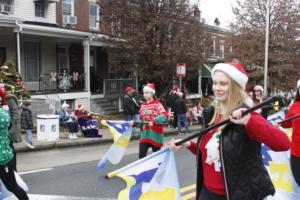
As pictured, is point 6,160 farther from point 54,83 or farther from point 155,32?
point 54,83

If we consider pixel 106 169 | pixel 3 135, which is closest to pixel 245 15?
pixel 106 169

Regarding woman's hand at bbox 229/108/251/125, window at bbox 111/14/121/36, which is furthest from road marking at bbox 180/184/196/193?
window at bbox 111/14/121/36

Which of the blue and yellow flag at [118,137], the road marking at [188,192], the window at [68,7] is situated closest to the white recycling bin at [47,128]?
the blue and yellow flag at [118,137]

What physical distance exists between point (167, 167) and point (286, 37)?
2650cm

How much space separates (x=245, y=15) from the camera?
28984mm

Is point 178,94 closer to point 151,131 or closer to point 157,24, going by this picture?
point 157,24

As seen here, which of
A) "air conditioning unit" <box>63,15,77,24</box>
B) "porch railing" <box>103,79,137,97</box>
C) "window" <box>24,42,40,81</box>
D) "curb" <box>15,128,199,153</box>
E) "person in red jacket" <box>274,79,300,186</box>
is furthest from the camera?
"air conditioning unit" <box>63,15,77,24</box>

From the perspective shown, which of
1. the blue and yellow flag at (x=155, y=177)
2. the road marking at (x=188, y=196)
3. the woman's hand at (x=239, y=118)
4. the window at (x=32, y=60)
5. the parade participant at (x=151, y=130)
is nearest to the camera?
→ the woman's hand at (x=239, y=118)

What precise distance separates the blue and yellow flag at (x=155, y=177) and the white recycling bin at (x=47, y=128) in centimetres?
983

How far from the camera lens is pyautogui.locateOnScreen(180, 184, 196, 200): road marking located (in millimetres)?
6879

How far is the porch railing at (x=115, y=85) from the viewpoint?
23.4 m

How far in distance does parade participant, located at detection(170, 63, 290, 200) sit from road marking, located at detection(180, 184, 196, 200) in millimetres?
3624

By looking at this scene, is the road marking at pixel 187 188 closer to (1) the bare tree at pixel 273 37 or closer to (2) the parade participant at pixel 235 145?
(2) the parade participant at pixel 235 145

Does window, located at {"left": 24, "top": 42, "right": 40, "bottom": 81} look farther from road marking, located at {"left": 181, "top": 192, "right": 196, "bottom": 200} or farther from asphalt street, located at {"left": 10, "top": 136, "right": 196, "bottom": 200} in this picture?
road marking, located at {"left": 181, "top": 192, "right": 196, "bottom": 200}
